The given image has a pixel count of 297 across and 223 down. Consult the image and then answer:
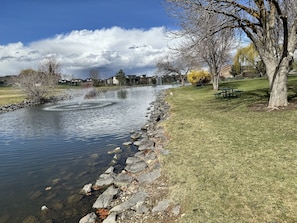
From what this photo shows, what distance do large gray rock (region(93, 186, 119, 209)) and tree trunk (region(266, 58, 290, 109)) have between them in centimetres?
893

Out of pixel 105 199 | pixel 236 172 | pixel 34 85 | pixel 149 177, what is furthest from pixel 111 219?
pixel 34 85

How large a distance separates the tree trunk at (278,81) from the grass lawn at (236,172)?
2572 millimetres

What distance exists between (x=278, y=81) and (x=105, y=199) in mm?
9322

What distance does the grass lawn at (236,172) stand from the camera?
12.5ft

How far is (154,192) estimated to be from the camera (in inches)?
201

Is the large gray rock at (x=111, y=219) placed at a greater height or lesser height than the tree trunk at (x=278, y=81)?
lesser

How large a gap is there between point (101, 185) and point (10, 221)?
2.07 m

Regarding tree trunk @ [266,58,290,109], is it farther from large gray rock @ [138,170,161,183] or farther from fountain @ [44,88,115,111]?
fountain @ [44,88,115,111]

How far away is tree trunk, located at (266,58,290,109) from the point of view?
10.6m

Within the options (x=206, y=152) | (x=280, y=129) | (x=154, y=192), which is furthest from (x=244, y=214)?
(x=280, y=129)

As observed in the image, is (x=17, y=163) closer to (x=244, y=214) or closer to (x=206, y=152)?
(x=206, y=152)

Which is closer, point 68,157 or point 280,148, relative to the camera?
point 280,148

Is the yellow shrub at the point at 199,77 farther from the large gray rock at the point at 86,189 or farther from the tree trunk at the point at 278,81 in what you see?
the large gray rock at the point at 86,189

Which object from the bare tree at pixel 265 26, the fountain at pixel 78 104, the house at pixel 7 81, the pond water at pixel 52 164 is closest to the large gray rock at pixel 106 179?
the pond water at pixel 52 164
